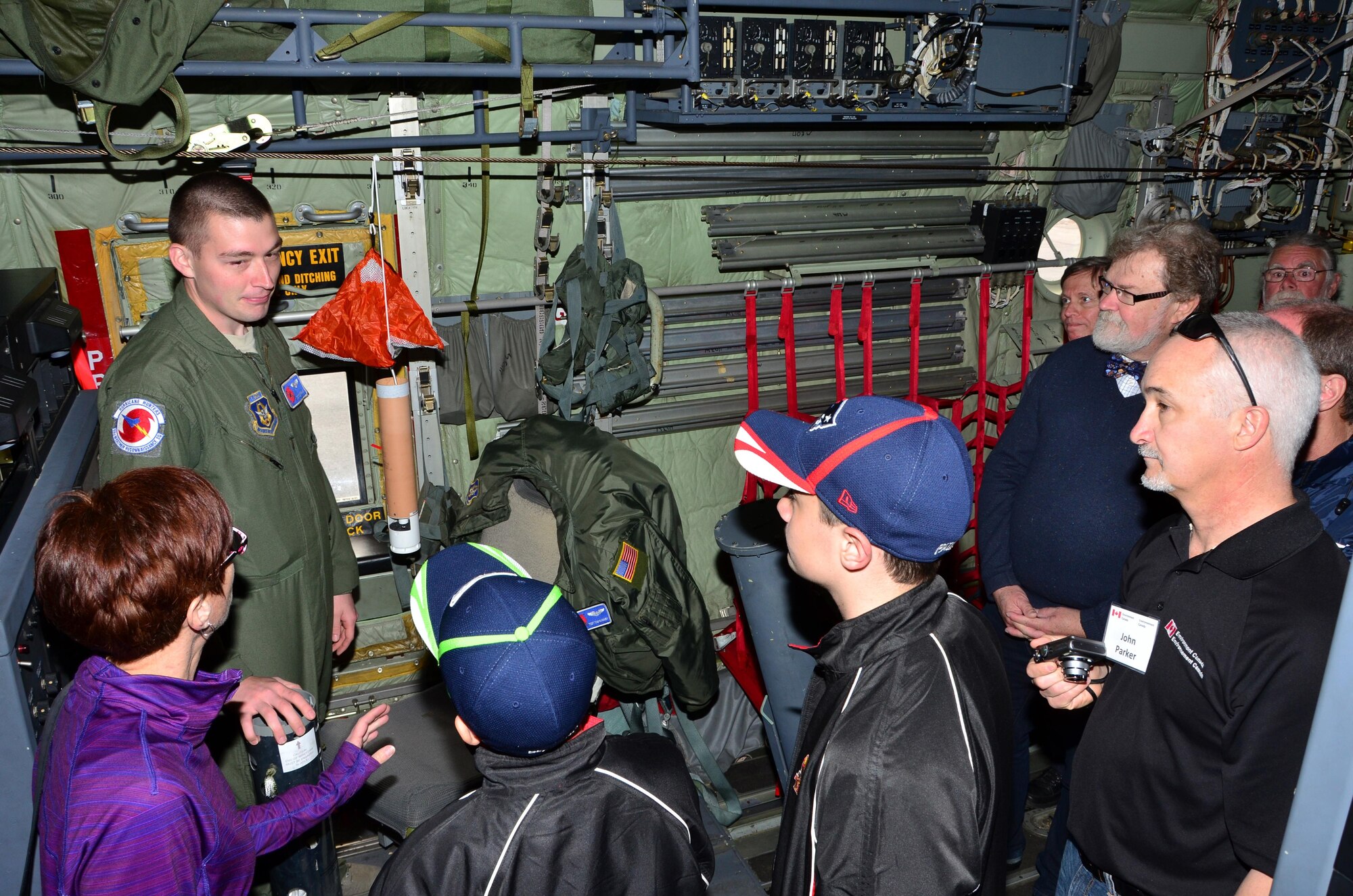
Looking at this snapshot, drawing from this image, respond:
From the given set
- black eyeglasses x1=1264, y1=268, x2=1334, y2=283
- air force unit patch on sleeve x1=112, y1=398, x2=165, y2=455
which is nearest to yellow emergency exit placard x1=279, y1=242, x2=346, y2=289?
air force unit patch on sleeve x1=112, y1=398, x2=165, y2=455

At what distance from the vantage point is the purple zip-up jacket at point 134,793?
1604 mm

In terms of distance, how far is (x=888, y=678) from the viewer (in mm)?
1669

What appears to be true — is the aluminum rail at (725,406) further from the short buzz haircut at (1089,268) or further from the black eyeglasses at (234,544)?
the black eyeglasses at (234,544)

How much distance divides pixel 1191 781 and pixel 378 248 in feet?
11.0

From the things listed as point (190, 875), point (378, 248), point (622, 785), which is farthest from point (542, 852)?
point (378, 248)

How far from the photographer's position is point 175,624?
1749mm

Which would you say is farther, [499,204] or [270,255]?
[499,204]

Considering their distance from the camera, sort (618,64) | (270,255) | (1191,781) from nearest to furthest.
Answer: (1191,781) < (270,255) < (618,64)

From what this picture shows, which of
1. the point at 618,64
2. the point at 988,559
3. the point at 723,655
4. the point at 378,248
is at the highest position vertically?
the point at 618,64

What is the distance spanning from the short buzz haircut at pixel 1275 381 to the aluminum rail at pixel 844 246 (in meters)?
2.72

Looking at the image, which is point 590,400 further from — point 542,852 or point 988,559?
point 542,852

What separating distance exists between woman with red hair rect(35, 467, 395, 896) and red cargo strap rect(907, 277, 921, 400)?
3.74 metres

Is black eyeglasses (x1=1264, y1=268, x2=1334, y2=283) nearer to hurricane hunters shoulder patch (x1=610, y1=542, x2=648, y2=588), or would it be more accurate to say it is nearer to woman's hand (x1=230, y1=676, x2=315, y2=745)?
hurricane hunters shoulder patch (x1=610, y1=542, x2=648, y2=588)

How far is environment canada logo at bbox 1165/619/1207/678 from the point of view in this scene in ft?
6.03
